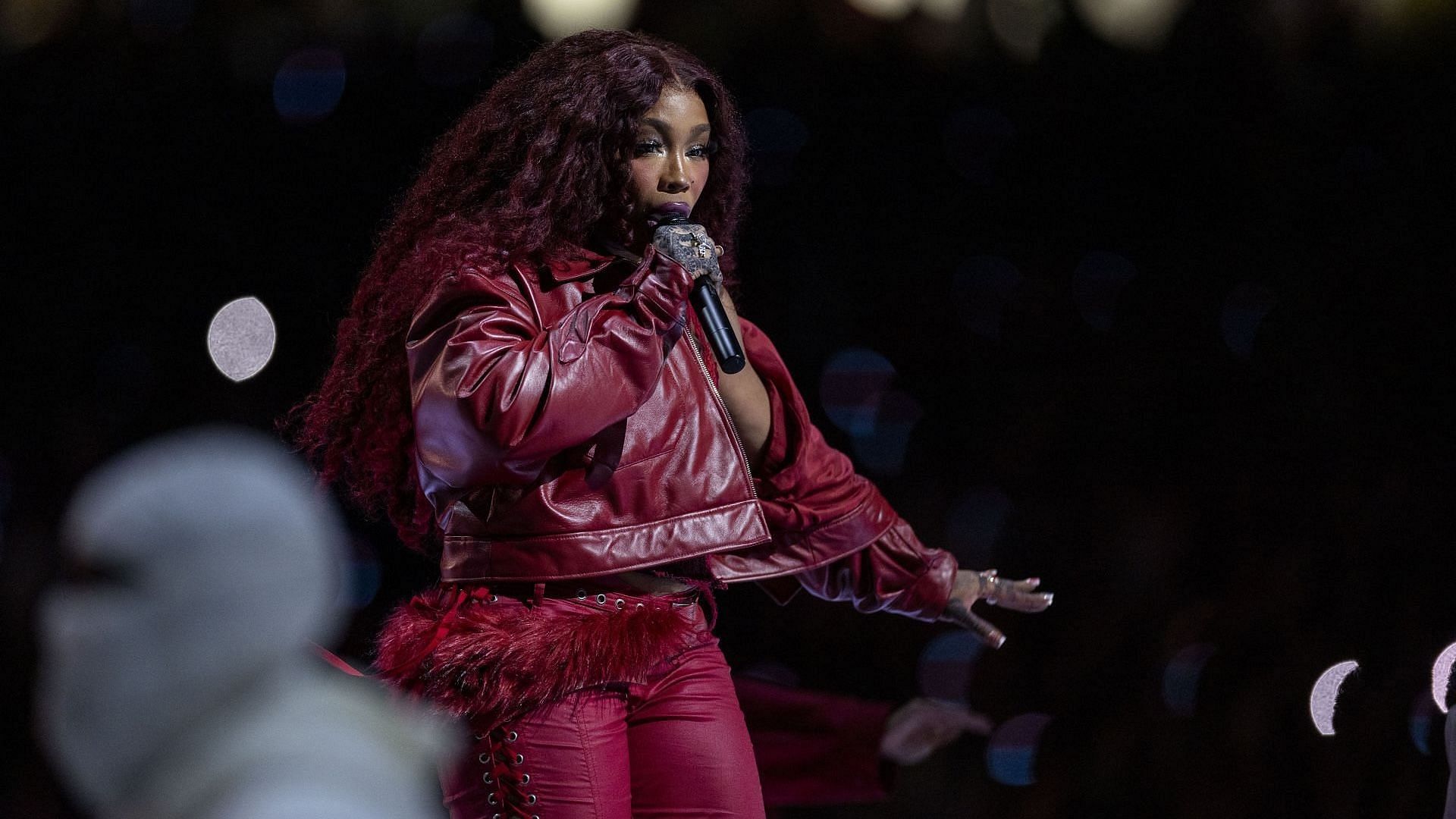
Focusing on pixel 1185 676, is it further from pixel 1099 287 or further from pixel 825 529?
pixel 825 529

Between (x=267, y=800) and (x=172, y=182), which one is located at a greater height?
(x=172, y=182)

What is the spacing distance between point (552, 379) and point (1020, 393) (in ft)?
6.34

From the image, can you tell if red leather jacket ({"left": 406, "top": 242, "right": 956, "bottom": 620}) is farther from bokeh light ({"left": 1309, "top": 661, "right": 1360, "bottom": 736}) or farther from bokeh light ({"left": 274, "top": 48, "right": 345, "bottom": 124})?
bokeh light ({"left": 1309, "top": 661, "right": 1360, "bottom": 736})

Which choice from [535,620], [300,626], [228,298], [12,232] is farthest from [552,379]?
[12,232]

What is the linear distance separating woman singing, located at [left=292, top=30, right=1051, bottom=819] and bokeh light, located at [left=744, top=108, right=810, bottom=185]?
1.12m

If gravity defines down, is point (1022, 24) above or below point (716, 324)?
above

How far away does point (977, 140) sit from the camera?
3.23 m

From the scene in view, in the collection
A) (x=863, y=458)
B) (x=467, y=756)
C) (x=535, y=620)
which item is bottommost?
(x=467, y=756)

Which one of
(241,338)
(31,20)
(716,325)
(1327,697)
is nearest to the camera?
(716,325)

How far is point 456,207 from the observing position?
1.85 m

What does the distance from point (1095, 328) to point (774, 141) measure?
0.88 metres

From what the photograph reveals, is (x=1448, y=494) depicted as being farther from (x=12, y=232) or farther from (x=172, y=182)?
(x=12, y=232)

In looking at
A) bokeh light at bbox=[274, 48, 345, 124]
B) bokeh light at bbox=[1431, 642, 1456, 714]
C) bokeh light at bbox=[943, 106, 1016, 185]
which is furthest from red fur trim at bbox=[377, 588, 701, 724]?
bokeh light at bbox=[943, 106, 1016, 185]

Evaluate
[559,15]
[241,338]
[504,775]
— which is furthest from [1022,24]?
[504,775]
